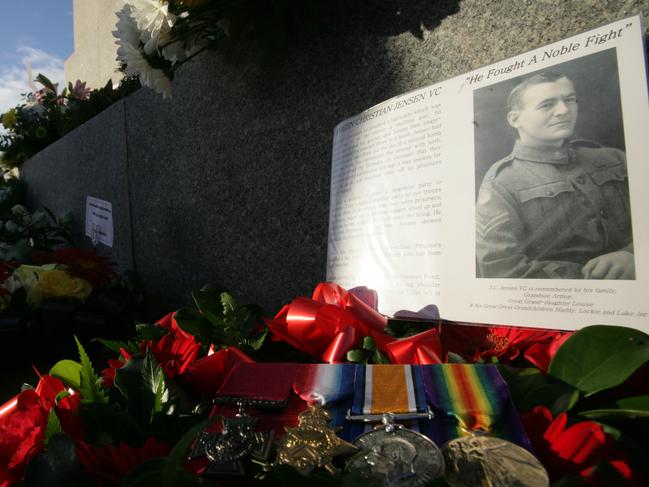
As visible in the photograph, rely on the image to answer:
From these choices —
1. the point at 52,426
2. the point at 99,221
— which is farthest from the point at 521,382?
the point at 99,221

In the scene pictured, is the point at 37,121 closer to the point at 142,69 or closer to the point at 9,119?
the point at 9,119

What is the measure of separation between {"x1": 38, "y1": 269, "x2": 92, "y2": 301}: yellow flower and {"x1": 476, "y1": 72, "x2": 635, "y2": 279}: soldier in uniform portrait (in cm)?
108

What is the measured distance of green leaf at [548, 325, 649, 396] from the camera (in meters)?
0.38

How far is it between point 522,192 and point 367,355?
0.26 metres

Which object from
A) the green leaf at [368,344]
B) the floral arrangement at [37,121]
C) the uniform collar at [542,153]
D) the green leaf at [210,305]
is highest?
the floral arrangement at [37,121]

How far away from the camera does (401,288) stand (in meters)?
0.64

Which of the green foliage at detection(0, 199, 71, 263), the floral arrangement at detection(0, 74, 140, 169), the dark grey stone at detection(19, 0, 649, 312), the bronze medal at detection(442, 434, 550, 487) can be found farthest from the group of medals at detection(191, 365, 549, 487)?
the floral arrangement at detection(0, 74, 140, 169)

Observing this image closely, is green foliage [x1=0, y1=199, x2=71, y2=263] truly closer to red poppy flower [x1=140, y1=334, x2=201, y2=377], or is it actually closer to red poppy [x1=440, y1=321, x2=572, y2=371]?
red poppy flower [x1=140, y1=334, x2=201, y2=377]

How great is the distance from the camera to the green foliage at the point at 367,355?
53 cm

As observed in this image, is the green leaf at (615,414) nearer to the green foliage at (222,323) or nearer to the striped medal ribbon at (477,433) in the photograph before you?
the striped medal ribbon at (477,433)

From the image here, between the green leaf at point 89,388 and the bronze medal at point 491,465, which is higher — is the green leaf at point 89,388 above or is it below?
above

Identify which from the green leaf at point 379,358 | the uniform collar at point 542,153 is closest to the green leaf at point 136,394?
the green leaf at point 379,358

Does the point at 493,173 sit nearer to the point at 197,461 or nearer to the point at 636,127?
the point at 636,127

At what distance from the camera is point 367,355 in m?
0.54
